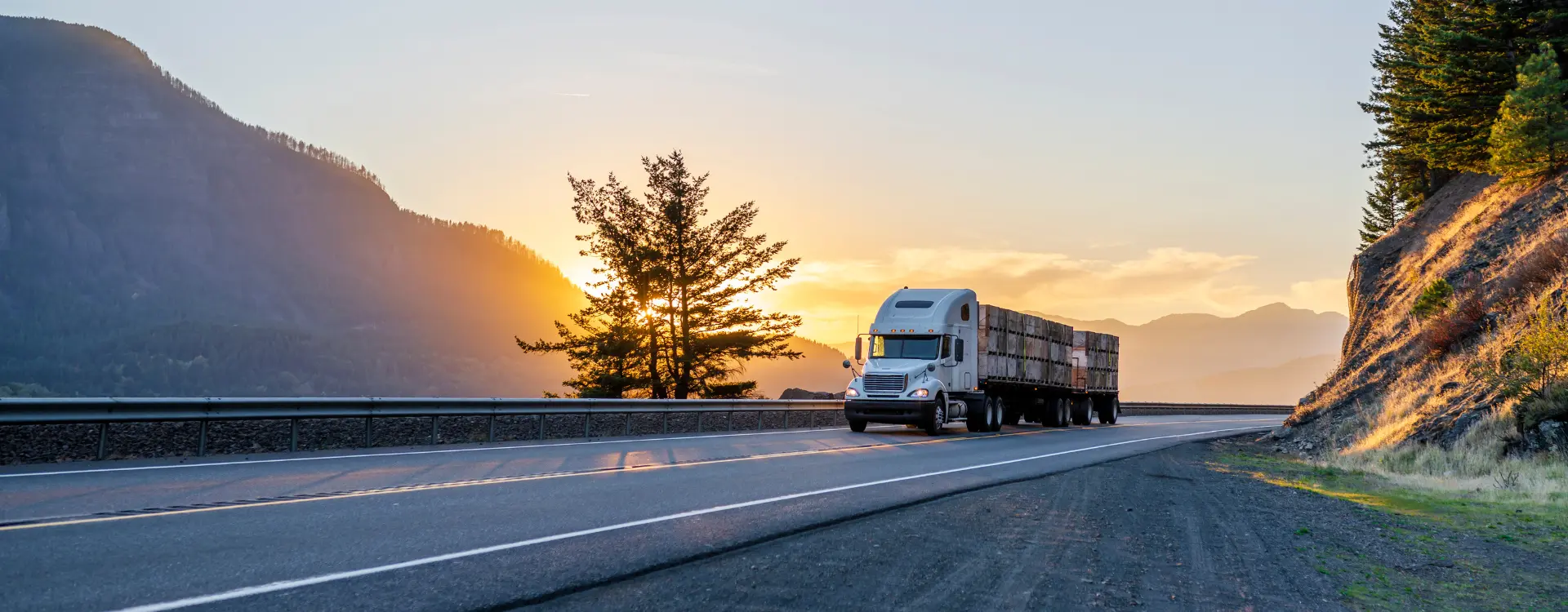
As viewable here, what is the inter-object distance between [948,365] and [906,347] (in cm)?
116

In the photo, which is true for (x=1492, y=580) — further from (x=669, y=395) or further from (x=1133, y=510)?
(x=669, y=395)

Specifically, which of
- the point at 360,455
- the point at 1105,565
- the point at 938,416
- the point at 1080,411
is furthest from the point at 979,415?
the point at 1105,565

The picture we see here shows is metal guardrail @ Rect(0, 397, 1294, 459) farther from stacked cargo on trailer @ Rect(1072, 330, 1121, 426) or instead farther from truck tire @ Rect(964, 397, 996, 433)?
stacked cargo on trailer @ Rect(1072, 330, 1121, 426)

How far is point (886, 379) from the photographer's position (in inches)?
951

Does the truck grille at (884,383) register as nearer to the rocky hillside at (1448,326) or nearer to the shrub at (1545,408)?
the rocky hillside at (1448,326)

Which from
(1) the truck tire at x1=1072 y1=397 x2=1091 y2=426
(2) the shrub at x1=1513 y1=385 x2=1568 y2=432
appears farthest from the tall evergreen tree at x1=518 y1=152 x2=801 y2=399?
(2) the shrub at x1=1513 y1=385 x2=1568 y2=432

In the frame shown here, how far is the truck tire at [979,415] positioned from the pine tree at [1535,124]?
1784 cm

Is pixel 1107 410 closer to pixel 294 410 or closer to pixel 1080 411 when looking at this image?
pixel 1080 411

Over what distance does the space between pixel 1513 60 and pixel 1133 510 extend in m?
34.3

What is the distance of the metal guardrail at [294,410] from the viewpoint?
40.9 ft

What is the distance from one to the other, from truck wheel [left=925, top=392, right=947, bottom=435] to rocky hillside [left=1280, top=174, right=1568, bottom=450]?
27.5 ft

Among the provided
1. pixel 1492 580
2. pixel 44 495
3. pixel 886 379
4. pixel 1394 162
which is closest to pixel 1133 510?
pixel 1492 580

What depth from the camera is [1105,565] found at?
21.9ft

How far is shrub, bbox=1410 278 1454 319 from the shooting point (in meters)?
24.3
